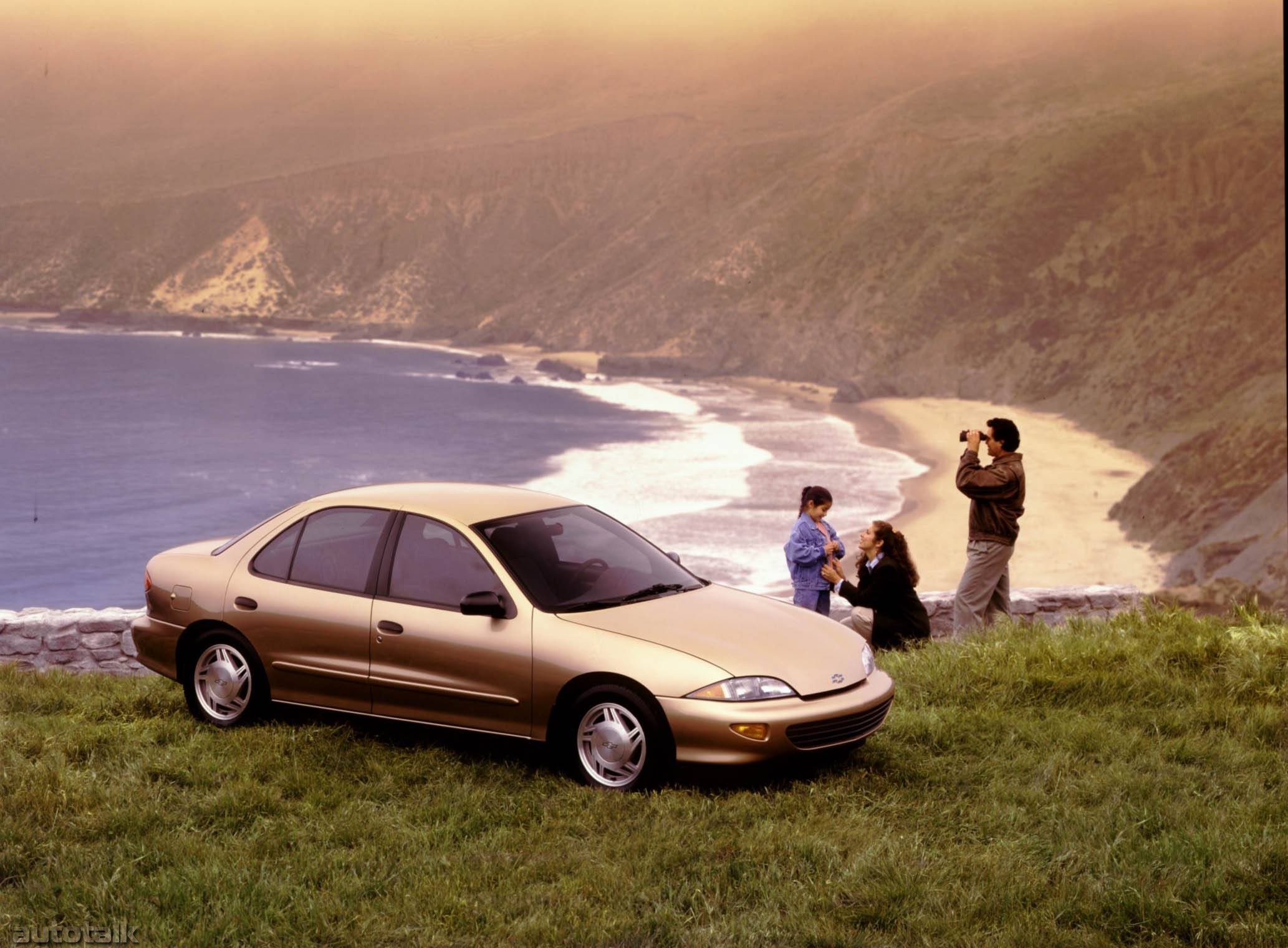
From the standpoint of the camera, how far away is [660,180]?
182375 mm

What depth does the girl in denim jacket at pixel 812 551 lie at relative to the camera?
364 inches

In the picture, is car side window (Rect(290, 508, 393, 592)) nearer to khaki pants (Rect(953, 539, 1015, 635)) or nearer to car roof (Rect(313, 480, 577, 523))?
car roof (Rect(313, 480, 577, 523))

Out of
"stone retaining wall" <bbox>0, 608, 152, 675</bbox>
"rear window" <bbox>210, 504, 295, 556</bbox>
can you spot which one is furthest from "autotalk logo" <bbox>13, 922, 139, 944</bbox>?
"stone retaining wall" <bbox>0, 608, 152, 675</bbox>

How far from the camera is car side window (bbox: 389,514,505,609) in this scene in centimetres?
655

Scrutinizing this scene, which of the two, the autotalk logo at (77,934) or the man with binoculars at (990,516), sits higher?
the man with binoculars at (990,516)

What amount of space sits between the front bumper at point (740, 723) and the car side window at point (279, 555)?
239 cm

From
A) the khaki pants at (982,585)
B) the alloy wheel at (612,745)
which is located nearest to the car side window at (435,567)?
the alloy wheel at (612,745)

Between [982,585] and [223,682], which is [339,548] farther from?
[982,585]

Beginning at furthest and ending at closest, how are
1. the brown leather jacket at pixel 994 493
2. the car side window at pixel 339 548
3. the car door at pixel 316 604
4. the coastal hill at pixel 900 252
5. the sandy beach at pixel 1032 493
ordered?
the coastal hill at pixel 900 252 → the sandy beach at pixel 1032 493 → the brown leather jacket at pixel 994 493 → the car side window at pixel 339 548 → the car door at pixel 316 604

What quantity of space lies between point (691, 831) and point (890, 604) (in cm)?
395

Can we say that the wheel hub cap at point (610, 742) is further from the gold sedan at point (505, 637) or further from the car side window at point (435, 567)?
the car side window at point (435, 567)

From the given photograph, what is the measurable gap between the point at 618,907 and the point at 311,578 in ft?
9.63

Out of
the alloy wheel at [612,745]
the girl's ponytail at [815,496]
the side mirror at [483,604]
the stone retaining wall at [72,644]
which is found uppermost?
the girl's ponytail at [815,496]

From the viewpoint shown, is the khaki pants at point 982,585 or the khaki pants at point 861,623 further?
the khaki pants at point 861,623
